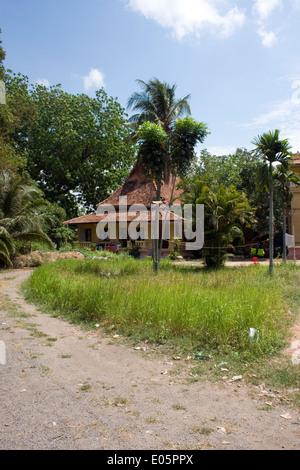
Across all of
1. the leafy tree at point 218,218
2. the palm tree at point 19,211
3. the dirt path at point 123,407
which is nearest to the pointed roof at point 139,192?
the leafy tree at point 218,218

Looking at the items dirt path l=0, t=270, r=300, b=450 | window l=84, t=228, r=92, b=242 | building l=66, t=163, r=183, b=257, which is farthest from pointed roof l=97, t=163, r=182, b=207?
dirt path l=0, t=270, r=300, b=450

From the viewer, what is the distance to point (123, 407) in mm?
3654

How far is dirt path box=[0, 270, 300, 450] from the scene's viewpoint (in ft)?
9.96

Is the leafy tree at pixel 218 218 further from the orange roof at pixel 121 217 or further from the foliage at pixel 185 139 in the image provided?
the orange roof at pixel 121 217

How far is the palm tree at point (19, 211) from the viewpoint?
16.1m

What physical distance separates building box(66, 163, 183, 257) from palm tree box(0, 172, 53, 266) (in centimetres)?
825

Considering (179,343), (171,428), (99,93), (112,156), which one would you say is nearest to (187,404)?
(171,428)

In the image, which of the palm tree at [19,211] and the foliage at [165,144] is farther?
the palm tree at [19,211]

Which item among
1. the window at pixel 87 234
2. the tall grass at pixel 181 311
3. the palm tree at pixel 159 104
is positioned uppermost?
the palm tree at pixel 159 104

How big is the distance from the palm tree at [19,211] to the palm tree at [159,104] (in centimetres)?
744

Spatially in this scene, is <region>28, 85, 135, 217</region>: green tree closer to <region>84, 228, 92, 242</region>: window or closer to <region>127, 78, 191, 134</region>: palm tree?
<region>84, 228, 92, 242</region>: window

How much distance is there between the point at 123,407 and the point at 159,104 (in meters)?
18.9

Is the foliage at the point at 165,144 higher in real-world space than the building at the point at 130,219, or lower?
higher
